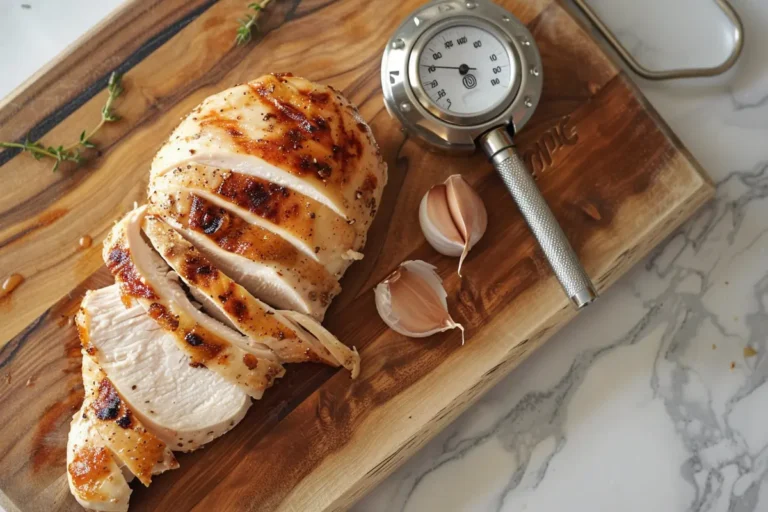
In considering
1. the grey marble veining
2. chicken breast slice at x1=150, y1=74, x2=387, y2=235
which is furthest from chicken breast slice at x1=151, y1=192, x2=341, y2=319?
the grey marble veining

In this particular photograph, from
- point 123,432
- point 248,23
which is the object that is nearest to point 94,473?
point 123,432

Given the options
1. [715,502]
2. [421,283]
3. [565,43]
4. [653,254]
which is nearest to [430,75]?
[565,43]

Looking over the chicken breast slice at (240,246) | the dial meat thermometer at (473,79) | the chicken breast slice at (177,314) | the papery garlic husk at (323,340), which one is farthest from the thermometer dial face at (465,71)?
the chicken breast slice at (177,314)

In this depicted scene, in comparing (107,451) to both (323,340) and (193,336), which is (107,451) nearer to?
(193,336)

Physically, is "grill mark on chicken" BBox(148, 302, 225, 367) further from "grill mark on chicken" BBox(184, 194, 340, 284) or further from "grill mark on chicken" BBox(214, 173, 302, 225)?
"grill mark on chicken" BBox(214, 173, 302, 225)

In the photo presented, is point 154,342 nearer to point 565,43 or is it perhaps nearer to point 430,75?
point 430,75

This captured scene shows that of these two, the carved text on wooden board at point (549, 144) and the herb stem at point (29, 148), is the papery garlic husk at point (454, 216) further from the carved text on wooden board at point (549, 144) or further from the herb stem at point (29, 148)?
the herb stem at point (29, 148)
